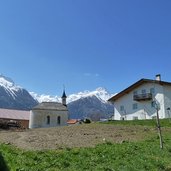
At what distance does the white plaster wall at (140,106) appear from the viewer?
60.6m

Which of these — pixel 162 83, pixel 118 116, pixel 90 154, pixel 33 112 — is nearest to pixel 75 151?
pixel 90 154

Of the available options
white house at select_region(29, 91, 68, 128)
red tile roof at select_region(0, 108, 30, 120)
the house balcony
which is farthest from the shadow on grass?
red tile roof at select_region(0, 108, 30, 120)

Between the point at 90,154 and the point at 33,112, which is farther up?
the point at 33,112

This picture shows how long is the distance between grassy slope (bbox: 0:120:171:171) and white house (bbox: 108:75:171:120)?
44.5 m

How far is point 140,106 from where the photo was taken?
64.2 meters

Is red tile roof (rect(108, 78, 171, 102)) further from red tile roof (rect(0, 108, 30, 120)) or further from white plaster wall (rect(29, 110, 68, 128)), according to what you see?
red tile roof (rect(0, 108, 30, 120))

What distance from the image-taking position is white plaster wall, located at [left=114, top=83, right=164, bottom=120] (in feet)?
199

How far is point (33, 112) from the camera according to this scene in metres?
83.0

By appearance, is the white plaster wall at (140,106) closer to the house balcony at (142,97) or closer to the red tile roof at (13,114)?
the house balcony at (142,97)

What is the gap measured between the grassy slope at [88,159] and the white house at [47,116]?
68074 millimetres

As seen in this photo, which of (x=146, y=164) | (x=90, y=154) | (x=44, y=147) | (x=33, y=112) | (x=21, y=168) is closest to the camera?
(x=21, y=168)

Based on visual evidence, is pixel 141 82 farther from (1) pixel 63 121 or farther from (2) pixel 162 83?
(1) pixel 63 121

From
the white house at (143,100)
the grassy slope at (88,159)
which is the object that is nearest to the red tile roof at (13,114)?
the white house at (143,100)

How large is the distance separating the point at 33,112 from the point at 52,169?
73.2 metres
